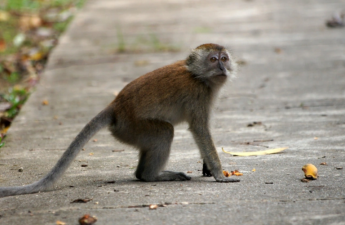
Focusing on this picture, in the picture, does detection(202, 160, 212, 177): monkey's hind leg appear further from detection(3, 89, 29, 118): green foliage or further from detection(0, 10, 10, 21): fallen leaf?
detection(0, 10, 10, 21): fallen leaf

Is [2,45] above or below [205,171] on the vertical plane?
above

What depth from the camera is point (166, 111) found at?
17.1 feet

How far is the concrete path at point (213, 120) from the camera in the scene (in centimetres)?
420

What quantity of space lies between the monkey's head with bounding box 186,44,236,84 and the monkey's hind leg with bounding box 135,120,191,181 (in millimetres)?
624

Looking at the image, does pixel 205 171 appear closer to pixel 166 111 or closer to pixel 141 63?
pixel 166 111

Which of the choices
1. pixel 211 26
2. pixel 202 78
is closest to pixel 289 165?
pixel 202 78

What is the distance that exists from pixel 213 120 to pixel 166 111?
2.17 meters

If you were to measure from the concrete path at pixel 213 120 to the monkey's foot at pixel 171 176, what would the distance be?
4.6 inches

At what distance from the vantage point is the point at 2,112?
795 centimetres

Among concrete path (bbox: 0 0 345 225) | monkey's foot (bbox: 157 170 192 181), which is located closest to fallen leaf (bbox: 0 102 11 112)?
concrete path (bbox: 0 0 345 225)

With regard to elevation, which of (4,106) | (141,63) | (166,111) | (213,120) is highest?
(166,111)

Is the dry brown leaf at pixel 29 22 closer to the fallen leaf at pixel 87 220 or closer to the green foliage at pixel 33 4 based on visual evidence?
the green foliage at pixel 33 4

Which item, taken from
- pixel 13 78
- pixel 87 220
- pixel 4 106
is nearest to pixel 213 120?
pixel 4 106

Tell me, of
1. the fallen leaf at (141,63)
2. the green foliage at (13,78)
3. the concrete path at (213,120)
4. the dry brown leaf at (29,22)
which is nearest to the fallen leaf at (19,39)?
the dry brown leaf at (29,22)
